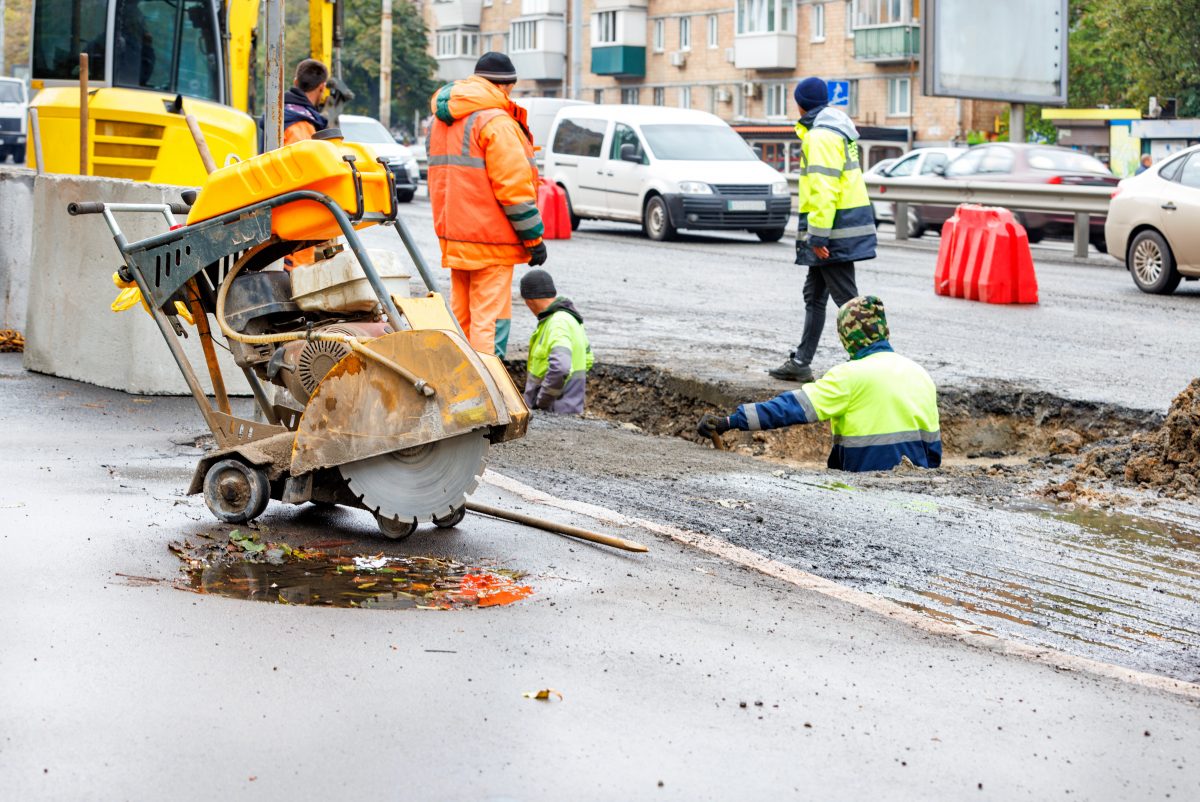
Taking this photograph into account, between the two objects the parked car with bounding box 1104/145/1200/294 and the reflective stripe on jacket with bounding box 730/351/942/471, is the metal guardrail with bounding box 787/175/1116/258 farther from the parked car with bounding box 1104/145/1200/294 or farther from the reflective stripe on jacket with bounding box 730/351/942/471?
the reflective stripe on jacket with bounding box 730/351/942/471

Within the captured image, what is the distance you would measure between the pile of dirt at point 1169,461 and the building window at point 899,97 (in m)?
50.6

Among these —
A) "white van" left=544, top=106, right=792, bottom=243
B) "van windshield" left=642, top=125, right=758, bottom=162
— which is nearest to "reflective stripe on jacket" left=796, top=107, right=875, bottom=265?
"white van" left=544, top=106, right=792, bottom=243

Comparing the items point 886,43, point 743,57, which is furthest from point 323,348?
point 743,57

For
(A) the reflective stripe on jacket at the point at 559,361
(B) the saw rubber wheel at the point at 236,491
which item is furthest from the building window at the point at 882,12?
(B) the saw rubber wheel at the point at 236,491

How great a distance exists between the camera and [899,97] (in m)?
57.4

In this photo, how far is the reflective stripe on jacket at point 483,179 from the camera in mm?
9000

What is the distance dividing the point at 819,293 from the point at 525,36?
6687 cm

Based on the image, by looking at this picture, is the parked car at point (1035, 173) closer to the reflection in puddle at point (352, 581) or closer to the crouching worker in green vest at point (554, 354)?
the crouching worker in green vest at point (554, 354)

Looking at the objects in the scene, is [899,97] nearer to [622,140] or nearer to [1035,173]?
[1035,173]

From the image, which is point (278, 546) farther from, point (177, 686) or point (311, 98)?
point (311, 98)

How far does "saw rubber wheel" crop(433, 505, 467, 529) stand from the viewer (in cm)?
610

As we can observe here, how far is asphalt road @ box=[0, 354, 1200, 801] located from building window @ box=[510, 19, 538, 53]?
71.0m

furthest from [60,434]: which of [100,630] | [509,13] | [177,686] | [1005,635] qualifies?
[509,13]

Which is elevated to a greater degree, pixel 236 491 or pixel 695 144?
pixel 695 144
